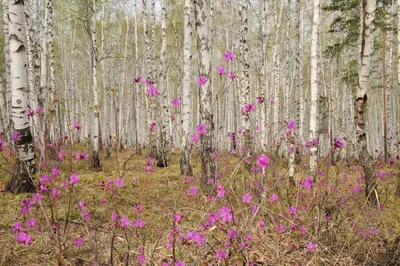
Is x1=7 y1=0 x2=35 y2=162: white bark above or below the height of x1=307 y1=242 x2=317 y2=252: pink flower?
above

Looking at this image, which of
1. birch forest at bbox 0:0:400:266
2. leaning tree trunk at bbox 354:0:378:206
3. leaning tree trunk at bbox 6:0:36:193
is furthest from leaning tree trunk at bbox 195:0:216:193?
leaning tree trunk at bbox 6:0:36:193

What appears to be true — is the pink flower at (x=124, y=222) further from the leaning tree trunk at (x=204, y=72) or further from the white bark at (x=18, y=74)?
the white bark at (x=18, y=74)

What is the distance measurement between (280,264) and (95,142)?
739cm

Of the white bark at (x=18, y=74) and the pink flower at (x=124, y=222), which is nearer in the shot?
the pink flower at (x=124, y=222)

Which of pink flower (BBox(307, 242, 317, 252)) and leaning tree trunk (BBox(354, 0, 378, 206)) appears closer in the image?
pink flower (BBox(307, 242, 317, 252))

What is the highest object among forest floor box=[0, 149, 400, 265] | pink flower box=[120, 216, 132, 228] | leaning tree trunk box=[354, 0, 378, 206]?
leaning tree trunk box=[354, 0, 378, 206]

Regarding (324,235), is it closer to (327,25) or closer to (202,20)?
(202,20)

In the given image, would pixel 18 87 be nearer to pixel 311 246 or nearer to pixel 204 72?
pixel 204 72

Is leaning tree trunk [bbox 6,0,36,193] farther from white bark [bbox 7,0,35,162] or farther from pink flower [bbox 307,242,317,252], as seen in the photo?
pink flower [bbox 307,242,317,252]

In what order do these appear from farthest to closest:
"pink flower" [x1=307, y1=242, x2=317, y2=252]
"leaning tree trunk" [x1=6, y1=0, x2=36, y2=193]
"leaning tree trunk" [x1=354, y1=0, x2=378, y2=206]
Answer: "leaning tree trunk" [x1=354, y1=0, x2=378, y2=206]
"leaning tree trunk" [x1=6, y1=0, x2=36, y2=193]
"pink flower" [x1=307, y1=242, x2=317, y2=252]

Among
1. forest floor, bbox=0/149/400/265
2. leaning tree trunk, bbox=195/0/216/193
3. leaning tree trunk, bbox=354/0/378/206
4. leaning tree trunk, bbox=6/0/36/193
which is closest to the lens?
forest floor, bbox=0/149/400/265

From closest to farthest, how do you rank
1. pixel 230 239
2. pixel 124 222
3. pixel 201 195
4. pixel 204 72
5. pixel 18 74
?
pixel 230 239 < pixel 124 222 < pixel 201 195 < pixel 18 74 < pixel 204 72

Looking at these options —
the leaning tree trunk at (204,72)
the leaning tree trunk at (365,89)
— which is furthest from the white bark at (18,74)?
the leaning tree trunk at (365,89)

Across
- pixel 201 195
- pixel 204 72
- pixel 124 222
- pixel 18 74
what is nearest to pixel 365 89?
pixel 204 72
